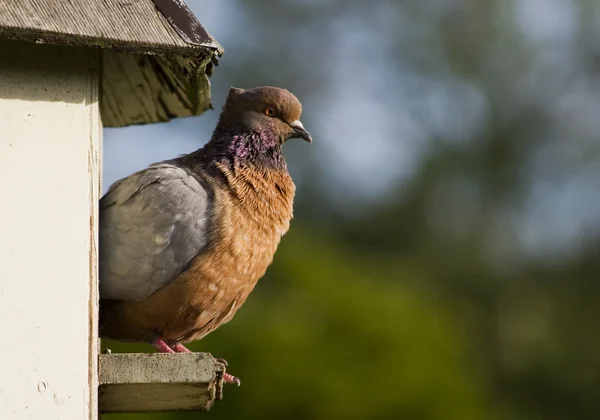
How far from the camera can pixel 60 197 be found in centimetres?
393

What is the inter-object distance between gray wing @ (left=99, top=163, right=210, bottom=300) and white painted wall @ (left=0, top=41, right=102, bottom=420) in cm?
29

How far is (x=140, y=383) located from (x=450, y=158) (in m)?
19.8

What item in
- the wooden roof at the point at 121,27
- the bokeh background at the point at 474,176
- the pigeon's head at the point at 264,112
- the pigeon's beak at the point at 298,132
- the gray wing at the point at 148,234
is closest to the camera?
the wooden roof at the point at 121,27

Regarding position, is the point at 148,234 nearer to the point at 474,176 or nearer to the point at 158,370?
the point at 158,370

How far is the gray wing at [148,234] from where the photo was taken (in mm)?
4348

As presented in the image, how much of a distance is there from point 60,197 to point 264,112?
1.55m

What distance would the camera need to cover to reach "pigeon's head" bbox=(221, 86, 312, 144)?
17.0 ft

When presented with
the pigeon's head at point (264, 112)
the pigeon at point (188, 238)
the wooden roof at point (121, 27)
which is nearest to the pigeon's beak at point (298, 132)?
the pigeon's head at point (264, 112)

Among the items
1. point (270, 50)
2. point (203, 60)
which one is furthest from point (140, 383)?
point (270, 50)

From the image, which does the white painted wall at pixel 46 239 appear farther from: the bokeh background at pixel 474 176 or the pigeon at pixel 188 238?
the bokeh background at pixel 474 176

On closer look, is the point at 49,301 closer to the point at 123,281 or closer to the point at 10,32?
the point at 123,281

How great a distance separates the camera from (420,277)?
19.0 m

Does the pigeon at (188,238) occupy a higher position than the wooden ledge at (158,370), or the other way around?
the pigeon at (188,238)

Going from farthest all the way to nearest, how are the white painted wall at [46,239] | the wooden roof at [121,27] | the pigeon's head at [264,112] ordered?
the pigeon's head at [264,112] < the white painted wall at [46,239] < the wooden roof at [121,27]
